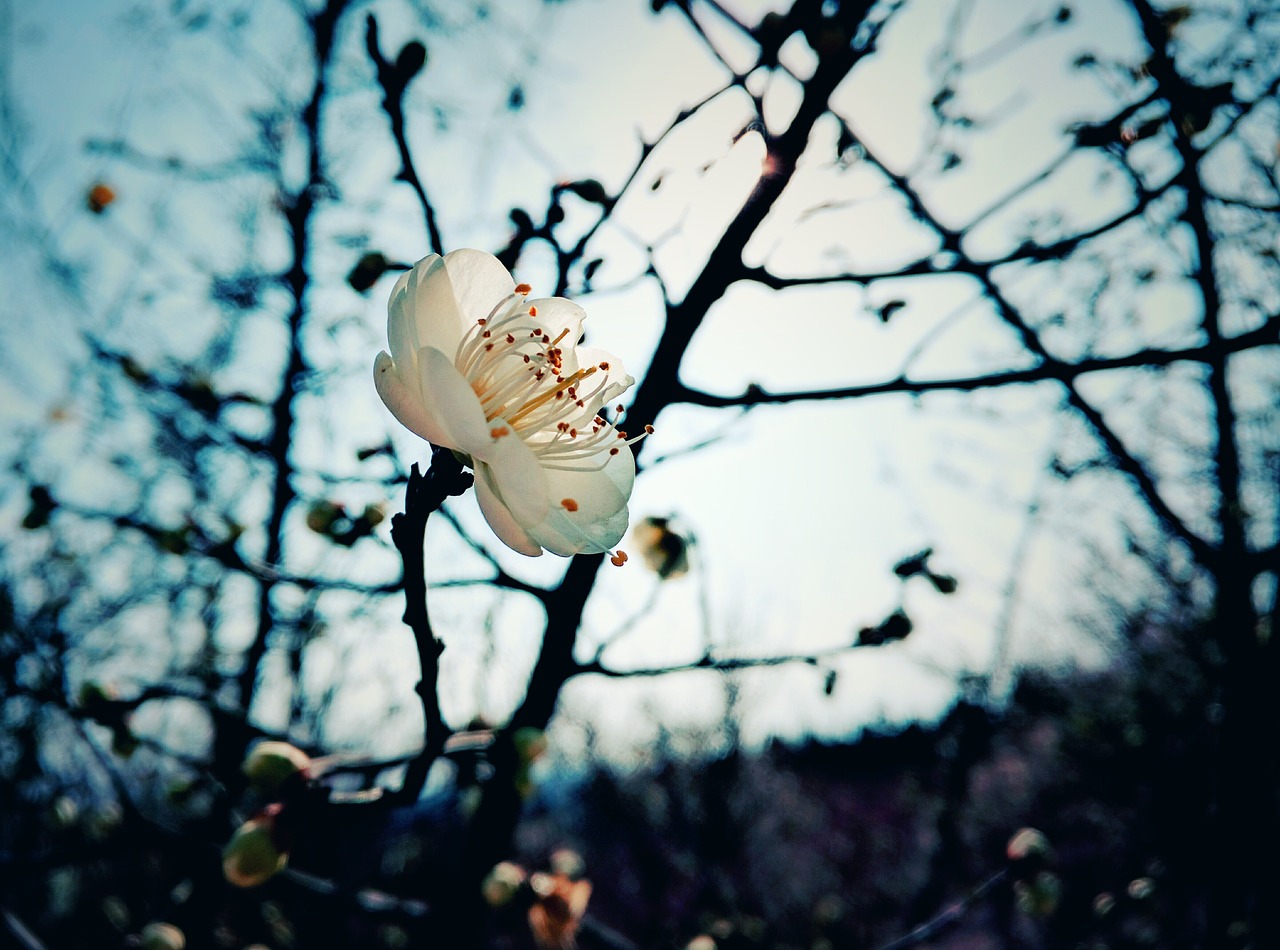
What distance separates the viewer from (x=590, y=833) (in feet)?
40.6

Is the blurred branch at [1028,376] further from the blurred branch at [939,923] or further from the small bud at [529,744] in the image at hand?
the blurred branch at [939,923]

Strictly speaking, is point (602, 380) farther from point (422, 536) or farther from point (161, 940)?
point (161, 940)

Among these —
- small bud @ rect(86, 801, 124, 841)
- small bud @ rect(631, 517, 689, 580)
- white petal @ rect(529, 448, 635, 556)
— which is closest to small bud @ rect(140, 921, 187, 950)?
→ small bud @ rect(631, 517, 689, 580)

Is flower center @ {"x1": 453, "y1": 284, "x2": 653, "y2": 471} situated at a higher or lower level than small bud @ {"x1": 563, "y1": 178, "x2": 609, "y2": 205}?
lower

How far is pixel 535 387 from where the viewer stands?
96cm

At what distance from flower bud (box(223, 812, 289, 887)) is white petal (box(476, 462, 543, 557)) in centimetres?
55

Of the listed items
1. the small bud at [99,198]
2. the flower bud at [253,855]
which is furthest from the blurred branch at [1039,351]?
the small bud at [99,198]

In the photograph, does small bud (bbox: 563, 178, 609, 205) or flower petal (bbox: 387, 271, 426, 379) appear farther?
small bud (bbox: 563, 178, 609, 205)

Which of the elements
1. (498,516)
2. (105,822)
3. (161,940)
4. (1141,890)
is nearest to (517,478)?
(498,516)

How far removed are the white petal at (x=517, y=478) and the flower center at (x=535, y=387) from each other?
0.58 feet

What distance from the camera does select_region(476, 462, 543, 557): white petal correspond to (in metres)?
0.71

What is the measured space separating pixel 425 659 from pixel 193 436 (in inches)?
131

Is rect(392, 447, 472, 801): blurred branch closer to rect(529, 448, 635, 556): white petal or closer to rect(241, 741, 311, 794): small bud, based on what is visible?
rect(529, 448, 635, 556): white petal

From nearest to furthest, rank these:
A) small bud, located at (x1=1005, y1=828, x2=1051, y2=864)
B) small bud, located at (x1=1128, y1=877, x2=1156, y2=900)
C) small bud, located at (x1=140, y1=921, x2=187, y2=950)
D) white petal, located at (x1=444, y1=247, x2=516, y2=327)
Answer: white petal, located at (x1=444, y1=247, x2=516, y2=327), small bud, located at (x1=140, y1=921, x2=187, y2=950), small bud, located at (x1=1005, y1=828, x2=1051, y2=864), small bud, located at (x1=1128, y1=877, x2=1156, y2=900)
